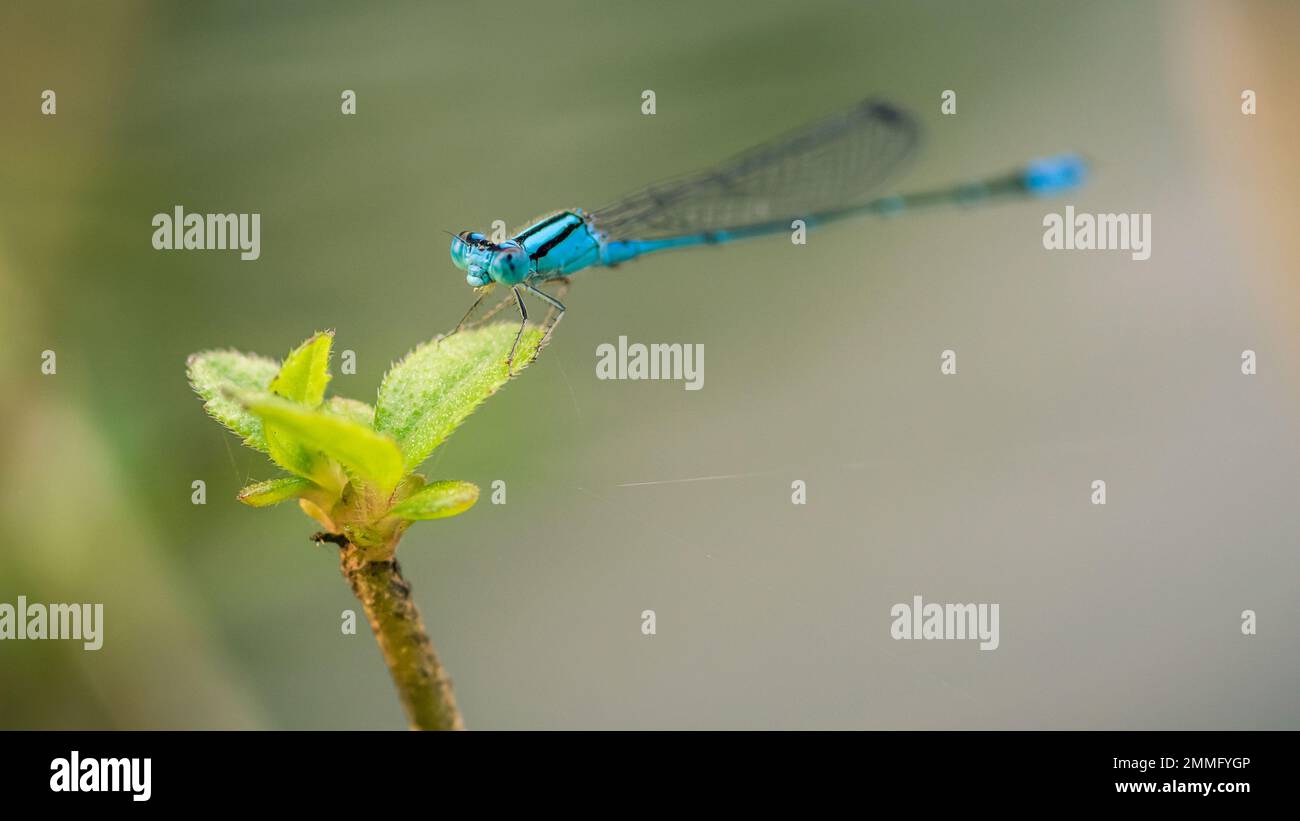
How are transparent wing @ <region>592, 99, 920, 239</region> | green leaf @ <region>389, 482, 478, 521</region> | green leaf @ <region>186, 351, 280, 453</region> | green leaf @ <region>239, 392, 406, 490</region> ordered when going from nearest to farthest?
green leaf @ <region>239, 392, 406, 490</region> < green leaf @ <region>389, 482, 478, 521</region> < green leaf @ <region>186, 351, 280, 453</region> < transparent wing @ <region>592, 99, 920, 239</region>

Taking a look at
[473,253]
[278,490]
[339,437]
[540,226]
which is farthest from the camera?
[540,226]

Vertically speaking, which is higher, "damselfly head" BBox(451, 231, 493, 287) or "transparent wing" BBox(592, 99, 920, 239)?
"transparent wing" BBox(592, 99, 920, 239)

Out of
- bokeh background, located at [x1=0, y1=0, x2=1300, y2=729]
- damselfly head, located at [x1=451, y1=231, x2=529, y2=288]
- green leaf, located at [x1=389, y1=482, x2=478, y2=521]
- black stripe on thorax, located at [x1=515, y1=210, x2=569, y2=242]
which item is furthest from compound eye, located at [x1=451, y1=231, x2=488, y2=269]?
green leaf, located at [x1=389, y1=482, x2=478, y2=521]

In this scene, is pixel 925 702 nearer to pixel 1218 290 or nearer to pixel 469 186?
pixel 1218 290

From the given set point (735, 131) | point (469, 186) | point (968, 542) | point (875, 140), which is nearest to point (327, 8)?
point (469, 186)

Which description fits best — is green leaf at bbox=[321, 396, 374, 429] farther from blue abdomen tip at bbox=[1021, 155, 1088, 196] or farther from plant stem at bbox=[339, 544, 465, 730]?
blue abdomen tip at bbox=[1021, 155, 1088, 196]

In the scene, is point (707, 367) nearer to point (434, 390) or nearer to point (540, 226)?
point (540, 226)

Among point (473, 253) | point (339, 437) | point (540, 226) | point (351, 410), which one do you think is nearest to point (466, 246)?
point (473, 253)
